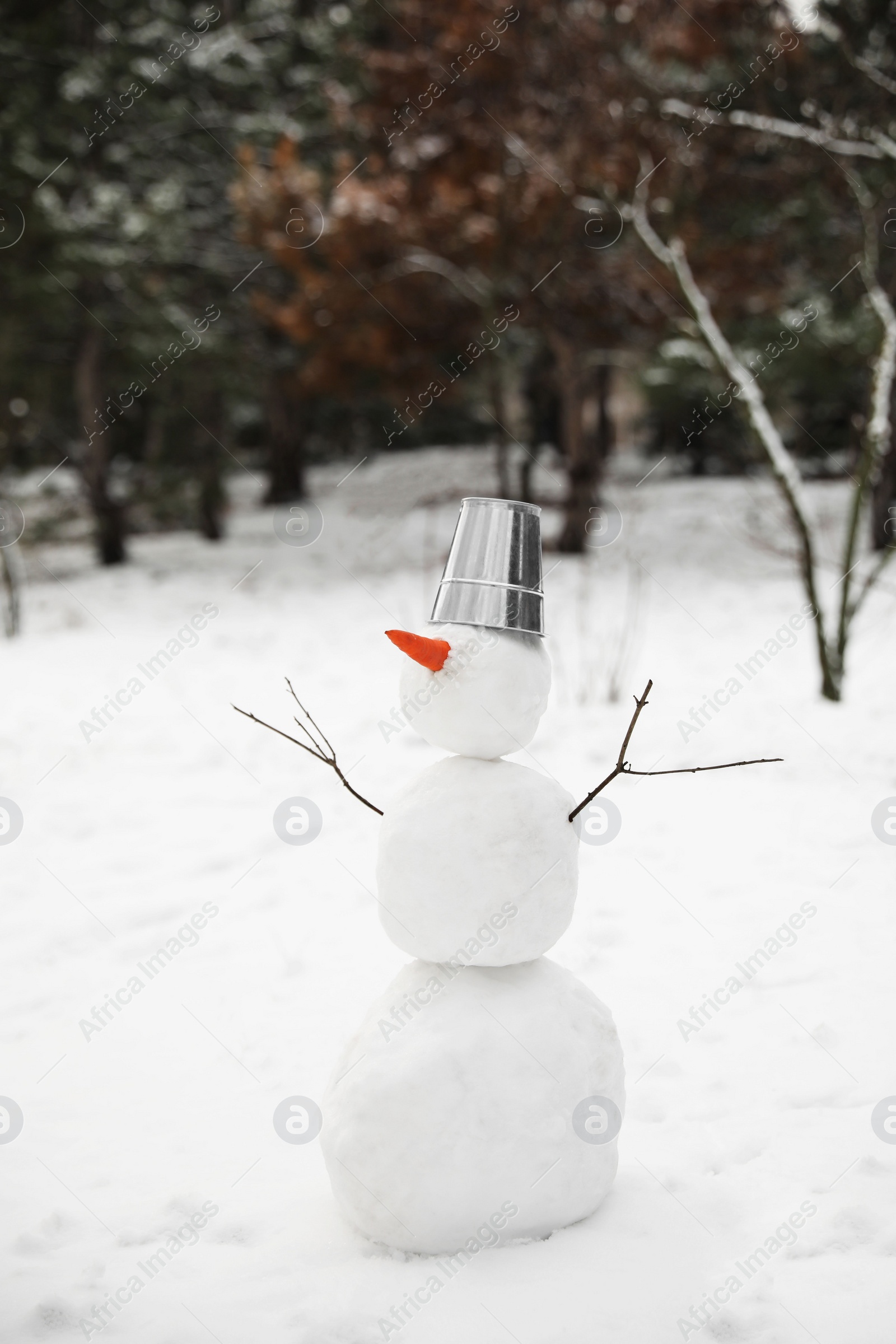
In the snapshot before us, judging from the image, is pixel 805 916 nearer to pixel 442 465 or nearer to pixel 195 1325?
pixel 195 1325

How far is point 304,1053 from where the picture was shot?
288 cm

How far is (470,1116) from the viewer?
1.94 m

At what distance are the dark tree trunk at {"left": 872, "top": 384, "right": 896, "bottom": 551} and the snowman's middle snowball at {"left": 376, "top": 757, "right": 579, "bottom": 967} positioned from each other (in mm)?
9247

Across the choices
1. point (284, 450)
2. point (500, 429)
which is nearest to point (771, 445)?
point (500, 429)

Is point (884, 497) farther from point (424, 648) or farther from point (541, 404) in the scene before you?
point (424, 648)

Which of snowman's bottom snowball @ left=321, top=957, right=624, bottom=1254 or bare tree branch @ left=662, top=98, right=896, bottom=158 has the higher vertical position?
bare tree branch @ left=662, top=98, right=896, bottom=158

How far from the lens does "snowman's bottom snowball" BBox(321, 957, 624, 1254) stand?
1.94 metres

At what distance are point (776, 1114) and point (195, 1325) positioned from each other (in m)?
1.52

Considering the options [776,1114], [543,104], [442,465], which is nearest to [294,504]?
[442,465]

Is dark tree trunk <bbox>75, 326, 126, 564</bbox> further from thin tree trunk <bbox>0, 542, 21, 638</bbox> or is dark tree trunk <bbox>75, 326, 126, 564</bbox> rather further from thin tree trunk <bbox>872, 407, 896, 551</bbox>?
thin tree trunk <bbox>872, 407, 896, 551</bbox>

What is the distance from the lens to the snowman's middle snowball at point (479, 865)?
6.51ft

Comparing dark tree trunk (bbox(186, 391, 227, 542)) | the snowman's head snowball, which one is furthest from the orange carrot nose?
dark tree trunk (bbox(186, 391, 227, 542))

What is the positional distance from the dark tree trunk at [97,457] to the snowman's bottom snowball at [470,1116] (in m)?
9.96

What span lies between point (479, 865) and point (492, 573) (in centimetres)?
62
